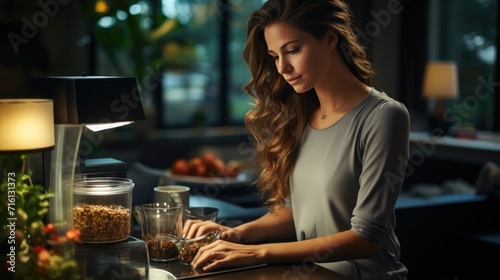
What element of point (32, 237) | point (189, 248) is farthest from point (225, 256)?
point (32, 237)

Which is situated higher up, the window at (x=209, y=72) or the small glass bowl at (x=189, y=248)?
the window at (x=209, y=72)

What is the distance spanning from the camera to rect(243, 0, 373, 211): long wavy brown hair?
196 centimetres

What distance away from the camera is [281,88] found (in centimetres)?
219

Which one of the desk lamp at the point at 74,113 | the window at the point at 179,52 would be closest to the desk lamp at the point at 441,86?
the window at the point at 179,52

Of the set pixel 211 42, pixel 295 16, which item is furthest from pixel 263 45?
pixel 211 42

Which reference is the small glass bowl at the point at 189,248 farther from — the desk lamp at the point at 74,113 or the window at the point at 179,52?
the window at the point at 179,52

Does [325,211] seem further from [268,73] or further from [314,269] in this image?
[268,73]

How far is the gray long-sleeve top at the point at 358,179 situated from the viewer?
6.01 ft

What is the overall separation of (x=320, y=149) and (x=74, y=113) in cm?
76

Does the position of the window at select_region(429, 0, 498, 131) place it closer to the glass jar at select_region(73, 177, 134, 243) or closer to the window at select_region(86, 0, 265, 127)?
the window at select_region(86, 0, 265, 127)

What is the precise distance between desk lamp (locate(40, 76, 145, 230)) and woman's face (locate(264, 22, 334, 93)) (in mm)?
453

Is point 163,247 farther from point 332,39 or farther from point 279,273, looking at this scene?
point 332,39

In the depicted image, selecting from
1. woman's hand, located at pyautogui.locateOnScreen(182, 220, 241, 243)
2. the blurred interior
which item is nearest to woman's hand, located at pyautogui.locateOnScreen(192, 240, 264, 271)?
woman's hand, located at pyautogui.locateOnScreen(182, 220, 241, 243)

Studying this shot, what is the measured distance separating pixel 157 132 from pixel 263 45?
185 inches
